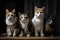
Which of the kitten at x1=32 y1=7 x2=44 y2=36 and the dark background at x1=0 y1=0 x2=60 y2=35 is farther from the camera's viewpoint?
the dark background at x1=0 y1=0 x2=60 y2=35

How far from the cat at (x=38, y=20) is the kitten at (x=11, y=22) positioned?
0.16 m

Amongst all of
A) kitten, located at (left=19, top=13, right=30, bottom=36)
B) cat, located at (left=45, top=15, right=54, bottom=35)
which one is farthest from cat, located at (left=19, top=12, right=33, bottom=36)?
cat, located at (left=45, top=15, right=54, bottom=35)

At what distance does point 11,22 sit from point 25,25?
0.38 ft

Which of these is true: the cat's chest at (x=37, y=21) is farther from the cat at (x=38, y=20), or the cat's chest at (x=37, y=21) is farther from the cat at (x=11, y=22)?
the cat at (x=11, y=22)

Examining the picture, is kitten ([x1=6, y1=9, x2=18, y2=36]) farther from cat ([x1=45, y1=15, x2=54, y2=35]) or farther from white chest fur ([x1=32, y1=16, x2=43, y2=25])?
cat ([x1=45, y1=15, x2=54, y2=35])

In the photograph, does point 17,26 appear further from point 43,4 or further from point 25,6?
point 43,4

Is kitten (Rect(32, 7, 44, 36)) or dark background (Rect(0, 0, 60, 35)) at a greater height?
dark background (Rect(0, 0, 60, 35))

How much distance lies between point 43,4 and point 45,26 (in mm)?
239

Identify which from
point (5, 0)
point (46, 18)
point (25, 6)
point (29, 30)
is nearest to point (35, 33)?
point (29, 30)

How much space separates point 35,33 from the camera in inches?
41.1

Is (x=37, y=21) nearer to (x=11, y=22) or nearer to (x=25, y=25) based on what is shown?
(x=25, y=25)

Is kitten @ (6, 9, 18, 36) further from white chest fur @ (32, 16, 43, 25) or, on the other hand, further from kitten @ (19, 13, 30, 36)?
white chest fur @ (32, 16, 43, 25)

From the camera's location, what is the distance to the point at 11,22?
1.01 metres

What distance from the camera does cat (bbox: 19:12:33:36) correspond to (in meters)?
1.00
